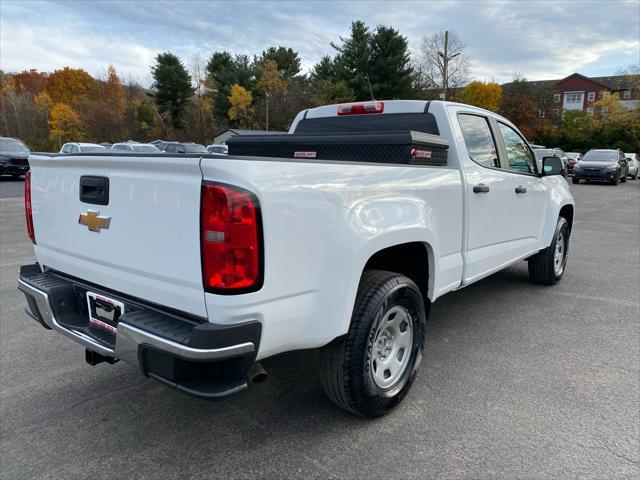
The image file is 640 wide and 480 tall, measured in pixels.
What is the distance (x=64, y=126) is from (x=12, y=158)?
42.7 meters

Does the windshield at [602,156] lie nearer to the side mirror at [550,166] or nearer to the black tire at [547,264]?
the black tire at [547,264]

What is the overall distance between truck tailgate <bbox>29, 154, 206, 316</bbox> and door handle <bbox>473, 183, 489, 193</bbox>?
2.30 metres

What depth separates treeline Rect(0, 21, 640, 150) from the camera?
43.1 metres

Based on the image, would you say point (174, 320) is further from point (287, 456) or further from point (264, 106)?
point (264, 106)

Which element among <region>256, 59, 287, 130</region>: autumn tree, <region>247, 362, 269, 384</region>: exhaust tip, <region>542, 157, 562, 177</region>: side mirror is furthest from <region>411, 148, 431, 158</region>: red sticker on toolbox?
<region>256, 59, 287, 130</region>: autumn tree

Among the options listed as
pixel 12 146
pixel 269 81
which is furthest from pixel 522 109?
pixel 12 146

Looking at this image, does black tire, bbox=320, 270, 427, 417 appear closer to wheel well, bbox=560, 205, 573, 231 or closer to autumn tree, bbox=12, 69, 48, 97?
wheel well, bbox=560, 205, 573, 231

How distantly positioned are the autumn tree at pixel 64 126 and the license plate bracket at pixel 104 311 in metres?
61.7

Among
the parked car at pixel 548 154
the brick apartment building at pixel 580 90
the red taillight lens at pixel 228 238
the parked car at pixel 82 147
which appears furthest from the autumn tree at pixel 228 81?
the red taillight lens at pixel 228 238

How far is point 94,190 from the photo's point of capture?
246 cm

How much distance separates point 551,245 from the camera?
17.4ft

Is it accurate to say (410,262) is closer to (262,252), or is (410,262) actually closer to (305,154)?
(305,154)

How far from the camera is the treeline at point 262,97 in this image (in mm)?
43062

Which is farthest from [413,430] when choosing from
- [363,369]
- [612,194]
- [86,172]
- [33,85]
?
[33,85]
